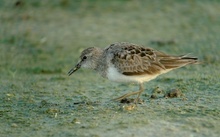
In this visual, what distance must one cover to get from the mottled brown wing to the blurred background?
0.66 meters

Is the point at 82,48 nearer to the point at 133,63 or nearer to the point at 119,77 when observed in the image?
the point at 133,63

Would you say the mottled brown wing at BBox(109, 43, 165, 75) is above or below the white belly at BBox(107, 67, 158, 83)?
above

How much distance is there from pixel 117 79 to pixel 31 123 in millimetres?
1566

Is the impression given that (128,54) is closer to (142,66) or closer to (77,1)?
(142,66)

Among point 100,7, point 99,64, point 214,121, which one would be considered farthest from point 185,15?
point 214,121

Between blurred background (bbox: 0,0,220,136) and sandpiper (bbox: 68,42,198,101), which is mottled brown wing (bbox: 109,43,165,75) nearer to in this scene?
sandpiper (bbox: 68,42,198,101)

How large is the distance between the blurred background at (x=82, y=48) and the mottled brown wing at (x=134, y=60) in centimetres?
66

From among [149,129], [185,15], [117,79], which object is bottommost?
[149,129]

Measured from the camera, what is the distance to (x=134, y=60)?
898 cm

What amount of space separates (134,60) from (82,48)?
14.7ft

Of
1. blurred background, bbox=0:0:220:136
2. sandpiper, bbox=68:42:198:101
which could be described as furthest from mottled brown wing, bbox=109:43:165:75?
blurred background, bbox=0:0:220:136

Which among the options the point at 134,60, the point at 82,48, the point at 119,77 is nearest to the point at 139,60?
the point at 134,60

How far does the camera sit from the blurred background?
27.4ft

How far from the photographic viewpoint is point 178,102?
29.3ft
